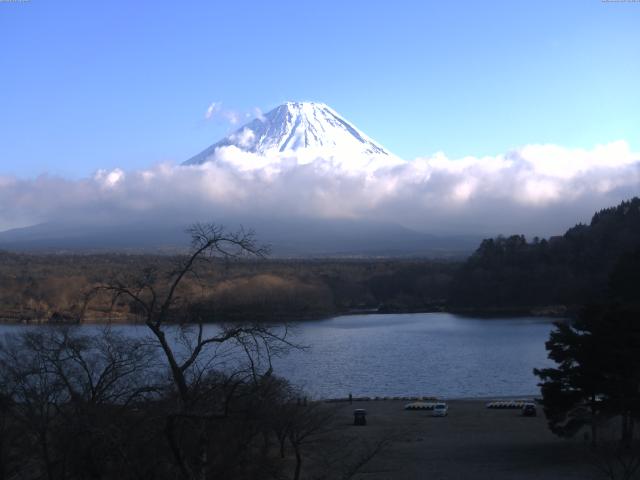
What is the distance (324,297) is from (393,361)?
31.6 m

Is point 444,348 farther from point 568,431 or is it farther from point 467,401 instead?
point 568,431

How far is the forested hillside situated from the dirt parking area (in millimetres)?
39295

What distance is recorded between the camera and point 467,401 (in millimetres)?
23609

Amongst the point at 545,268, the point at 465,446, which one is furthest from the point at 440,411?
the point at 545,268

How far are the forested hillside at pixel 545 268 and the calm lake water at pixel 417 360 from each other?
10096 millimetres

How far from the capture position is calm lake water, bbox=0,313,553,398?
26078mm

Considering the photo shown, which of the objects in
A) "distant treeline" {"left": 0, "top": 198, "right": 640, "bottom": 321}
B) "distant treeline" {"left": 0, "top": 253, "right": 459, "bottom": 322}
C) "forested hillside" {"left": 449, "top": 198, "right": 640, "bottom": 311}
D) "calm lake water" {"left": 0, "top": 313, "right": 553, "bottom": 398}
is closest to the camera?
"calm lake water" {"left": 0, "top": 313, "right": 553, "bottom": 398}

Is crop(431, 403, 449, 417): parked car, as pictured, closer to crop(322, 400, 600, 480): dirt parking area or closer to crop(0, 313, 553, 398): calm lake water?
crop(322, 400, 600, 480): dirt parking area

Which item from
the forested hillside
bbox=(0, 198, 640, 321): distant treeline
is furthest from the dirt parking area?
the forested hillside

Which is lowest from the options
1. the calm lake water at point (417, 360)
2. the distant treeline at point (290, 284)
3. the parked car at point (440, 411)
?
the calm lake water at point (417, 360)

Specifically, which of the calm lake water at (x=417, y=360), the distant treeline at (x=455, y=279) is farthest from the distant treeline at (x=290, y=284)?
the calm lake water at (x=417, y=360)

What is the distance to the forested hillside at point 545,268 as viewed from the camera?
60062 mm

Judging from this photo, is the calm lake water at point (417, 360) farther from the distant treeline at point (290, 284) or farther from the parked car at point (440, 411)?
the distant treeline at point (290, 284)

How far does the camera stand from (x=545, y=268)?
6259 cm
